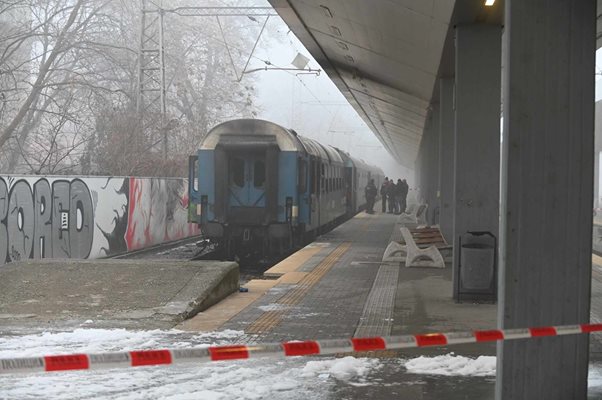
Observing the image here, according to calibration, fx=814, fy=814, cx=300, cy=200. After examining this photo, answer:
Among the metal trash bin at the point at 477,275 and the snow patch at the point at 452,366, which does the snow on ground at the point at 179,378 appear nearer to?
the snow patch at the point at 452,366

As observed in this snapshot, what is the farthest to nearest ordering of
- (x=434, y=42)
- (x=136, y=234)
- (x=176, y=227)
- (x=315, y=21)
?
(x=176, y=227) < (x=136, y=234) < (x=315, y=21) < (x=434, y=42)

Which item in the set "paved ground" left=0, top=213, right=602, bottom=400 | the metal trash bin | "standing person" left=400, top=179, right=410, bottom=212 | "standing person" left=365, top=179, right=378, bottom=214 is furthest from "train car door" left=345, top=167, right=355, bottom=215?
the metal trash bin

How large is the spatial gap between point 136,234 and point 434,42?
36.5 feet

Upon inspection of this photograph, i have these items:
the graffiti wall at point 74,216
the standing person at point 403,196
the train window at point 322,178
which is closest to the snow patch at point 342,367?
the graffiti wall at point 74,216

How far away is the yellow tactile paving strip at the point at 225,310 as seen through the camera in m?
8.88

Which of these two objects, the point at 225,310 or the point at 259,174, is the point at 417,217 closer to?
the point at 259,174

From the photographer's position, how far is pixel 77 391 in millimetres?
6070

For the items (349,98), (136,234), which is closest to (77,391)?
(136,234)

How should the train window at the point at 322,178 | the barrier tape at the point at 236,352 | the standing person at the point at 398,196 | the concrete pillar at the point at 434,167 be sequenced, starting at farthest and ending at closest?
1. the standing person at the point at 398,196
2. the concrete pillar at the point at 434,167
3. the train window at the point at 322,178
4. the barrier tape at the point at 236,352

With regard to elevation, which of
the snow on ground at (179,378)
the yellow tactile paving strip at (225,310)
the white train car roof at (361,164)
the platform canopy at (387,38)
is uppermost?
the platform canopy at (387,38)

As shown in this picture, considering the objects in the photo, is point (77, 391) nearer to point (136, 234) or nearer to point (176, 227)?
point (136, 234)

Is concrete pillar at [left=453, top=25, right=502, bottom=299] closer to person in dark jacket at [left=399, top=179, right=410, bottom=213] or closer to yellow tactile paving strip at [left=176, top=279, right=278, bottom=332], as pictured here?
yellow tactile paving strip at [left=176, top=279, right=278, bottom=332]

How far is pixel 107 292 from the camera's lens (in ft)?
34.4

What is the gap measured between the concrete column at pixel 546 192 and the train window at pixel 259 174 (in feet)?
44.2
